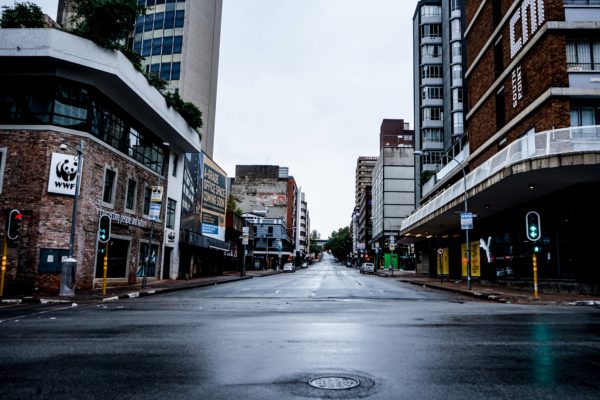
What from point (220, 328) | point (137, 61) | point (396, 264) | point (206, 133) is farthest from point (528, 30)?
point (396, 264)

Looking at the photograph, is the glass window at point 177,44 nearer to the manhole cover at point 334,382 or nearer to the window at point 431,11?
the window at point 431,11

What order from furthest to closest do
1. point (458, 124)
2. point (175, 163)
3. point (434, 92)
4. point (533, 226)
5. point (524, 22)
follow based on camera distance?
1. point (434, 92)
2. point (458, 124)
3. point (175, 163)
4. point (524, 22)
5. point (533, 226)

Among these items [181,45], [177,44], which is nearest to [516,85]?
[181,45]

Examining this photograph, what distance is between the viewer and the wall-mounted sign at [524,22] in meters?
24.9

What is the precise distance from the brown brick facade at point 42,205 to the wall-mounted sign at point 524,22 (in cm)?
2455

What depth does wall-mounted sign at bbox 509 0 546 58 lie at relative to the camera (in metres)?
24.9

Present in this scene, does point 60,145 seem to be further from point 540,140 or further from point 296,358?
point 540,140

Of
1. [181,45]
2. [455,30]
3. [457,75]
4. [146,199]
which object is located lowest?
[146,199]

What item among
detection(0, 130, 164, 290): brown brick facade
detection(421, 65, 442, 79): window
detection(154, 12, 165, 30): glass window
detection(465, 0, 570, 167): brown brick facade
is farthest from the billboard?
detection(421, 65, 442, 79): window

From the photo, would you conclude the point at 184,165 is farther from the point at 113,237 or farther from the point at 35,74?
the point at 35,74

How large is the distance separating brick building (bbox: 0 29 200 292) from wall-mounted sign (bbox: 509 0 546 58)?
2214 centimetres

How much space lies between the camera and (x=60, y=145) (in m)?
20.0

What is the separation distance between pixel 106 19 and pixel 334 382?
2238cm

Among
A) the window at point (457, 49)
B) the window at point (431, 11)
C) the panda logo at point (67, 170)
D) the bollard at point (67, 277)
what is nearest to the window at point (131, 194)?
the panda logo at point (67, 170)
